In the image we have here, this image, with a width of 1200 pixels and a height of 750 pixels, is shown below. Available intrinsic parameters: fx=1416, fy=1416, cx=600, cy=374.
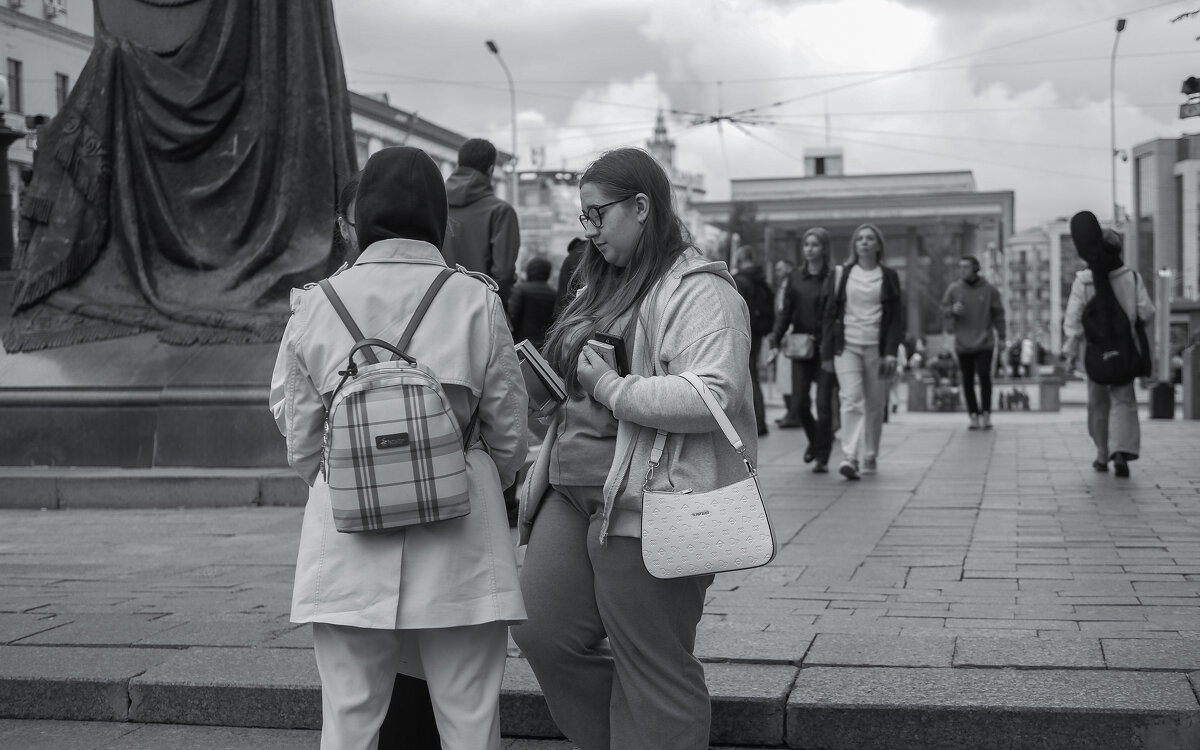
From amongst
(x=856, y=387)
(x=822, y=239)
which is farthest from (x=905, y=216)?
(x=856, y=387)

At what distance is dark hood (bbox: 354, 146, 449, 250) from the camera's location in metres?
3.00

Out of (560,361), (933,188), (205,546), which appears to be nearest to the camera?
(560,361)

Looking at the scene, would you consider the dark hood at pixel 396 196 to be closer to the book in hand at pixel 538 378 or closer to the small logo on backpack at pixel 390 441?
the book in hand at pixel 538 378

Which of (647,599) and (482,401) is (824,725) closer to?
(647,599)

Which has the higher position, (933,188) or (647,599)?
(933,188)

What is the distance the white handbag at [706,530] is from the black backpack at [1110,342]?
7.03m

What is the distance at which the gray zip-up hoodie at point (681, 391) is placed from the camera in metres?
3.04

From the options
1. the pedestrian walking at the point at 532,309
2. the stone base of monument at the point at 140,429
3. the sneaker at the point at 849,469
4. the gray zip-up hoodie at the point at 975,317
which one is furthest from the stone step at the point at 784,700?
the gray zip-up hoodie at the point at 975,317

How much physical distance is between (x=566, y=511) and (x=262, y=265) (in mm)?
7102

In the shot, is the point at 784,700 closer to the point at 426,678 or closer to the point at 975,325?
the point at 426,678

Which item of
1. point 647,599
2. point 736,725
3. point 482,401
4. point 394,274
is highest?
point 394,274

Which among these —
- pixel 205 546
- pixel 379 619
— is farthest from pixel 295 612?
pixel 205 546

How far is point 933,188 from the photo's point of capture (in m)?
69.7

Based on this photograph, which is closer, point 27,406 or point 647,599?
point 647,599
